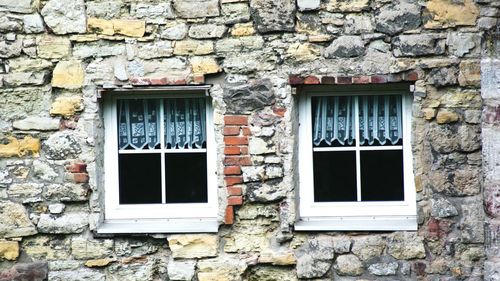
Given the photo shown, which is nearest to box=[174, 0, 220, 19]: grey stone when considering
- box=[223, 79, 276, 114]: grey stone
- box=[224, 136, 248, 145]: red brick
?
box=[223, 79, 276, 114]: grey stone

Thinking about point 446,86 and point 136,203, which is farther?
point 136,203

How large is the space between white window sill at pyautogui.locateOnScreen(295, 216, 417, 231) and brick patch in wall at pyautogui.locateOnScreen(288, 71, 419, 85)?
3.47 ft

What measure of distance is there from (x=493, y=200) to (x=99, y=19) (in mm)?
3174

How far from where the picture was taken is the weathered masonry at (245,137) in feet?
23.4

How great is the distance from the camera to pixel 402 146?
7.43 m

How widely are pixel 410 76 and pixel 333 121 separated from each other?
2.34 feet

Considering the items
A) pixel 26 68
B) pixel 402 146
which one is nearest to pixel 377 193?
pixel 402 146

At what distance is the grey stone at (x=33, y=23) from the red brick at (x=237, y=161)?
1.71 metres

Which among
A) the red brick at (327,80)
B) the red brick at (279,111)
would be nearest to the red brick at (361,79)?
the red brick at (327,80)

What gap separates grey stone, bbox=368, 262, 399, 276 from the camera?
7.20m

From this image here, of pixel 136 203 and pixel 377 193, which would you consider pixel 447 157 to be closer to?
pixel 377 193

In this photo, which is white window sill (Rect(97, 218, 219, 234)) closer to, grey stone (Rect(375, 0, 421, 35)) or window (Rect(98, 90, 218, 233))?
window (Rect(98, 90, 218, 233))

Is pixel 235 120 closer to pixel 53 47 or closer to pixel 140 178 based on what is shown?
pixel 140 178

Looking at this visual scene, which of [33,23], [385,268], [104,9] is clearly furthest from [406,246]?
[33,23]
